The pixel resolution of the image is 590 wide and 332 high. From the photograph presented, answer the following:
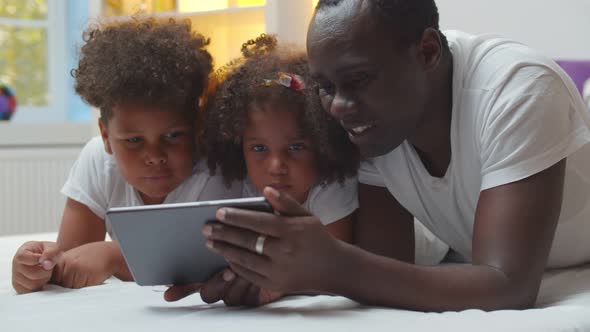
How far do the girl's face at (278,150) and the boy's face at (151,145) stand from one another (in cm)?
14

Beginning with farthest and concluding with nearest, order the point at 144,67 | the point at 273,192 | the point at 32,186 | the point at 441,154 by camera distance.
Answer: the point at 32,186, the point at 144,67, the point at 441,154, the point at 273,192

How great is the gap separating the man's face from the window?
10.3 feet

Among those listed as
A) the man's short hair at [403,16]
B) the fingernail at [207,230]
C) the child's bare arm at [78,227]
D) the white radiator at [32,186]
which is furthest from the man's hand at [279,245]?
the white radiator at [32,186]

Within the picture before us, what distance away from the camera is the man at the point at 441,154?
1.04 m

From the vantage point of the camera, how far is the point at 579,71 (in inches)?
84.7

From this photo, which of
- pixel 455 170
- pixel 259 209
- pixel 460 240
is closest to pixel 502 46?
pixel 455 170

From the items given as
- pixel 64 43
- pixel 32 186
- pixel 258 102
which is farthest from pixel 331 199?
pixel 64 43

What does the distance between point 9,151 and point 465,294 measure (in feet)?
10.00

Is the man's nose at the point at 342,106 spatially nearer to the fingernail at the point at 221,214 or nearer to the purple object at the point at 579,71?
the fingernail at the point at 221,214

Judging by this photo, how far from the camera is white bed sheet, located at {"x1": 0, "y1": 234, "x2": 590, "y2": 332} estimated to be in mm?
985

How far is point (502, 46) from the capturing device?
128cm

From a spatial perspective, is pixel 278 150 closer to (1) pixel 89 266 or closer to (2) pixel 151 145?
(2) pixel 151 145

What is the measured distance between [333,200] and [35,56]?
2948 millimetres

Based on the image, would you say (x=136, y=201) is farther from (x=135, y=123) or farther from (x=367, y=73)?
(x=367, y=73)
